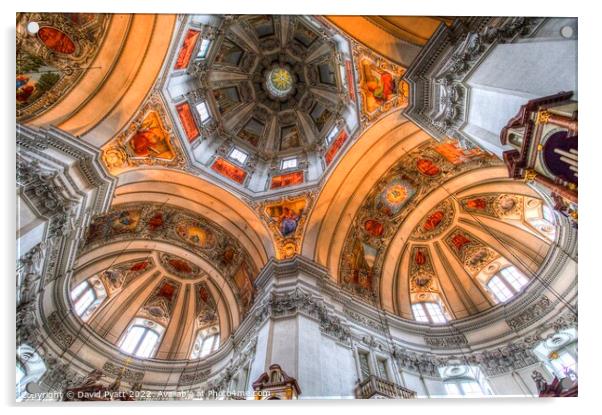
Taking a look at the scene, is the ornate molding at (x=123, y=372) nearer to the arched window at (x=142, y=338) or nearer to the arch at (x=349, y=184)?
the arched window at (x=142, y=338)

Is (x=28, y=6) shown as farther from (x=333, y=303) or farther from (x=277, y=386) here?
(x=333, y=303)

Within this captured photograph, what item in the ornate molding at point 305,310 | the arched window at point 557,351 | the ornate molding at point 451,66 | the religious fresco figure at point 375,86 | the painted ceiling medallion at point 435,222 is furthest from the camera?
the painted ceiling medallion at point 435,222

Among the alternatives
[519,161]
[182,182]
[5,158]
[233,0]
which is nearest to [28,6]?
[5,158]

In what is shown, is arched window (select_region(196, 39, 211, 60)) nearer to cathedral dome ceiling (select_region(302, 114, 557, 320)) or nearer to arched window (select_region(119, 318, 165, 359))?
cathedral dome ceiling (select_region(302, 114, 557, 320))

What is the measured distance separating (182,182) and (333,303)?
599 centimetres

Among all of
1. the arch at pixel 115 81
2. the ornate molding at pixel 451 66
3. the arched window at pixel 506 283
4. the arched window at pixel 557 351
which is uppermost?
the arch at pixel 115 81

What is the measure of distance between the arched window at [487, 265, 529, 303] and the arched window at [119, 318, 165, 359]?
12.0 meters

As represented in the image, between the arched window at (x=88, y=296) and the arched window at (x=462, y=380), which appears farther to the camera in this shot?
the arched window at (x=88, y=296)

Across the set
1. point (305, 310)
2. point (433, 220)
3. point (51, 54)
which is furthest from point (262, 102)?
point (305, 310)

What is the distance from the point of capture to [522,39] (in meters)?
5.10

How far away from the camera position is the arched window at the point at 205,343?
504 inches

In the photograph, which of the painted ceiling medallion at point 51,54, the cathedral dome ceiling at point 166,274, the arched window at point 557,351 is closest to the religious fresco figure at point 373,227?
the cathedral dome ceiling at point 166,274

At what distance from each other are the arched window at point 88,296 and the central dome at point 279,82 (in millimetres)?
9791

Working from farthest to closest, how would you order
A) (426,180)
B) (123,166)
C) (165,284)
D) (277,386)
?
(165,284), (426,180), (123,166), (277,386)
